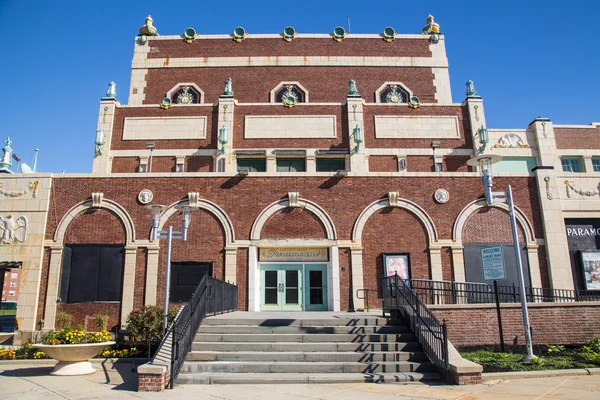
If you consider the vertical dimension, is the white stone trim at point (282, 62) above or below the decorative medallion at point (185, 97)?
above

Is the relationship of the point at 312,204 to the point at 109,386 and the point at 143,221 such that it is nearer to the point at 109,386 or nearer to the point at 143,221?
the point at 143,221

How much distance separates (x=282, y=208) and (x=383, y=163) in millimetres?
7043

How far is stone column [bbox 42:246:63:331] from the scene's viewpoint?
770 inches

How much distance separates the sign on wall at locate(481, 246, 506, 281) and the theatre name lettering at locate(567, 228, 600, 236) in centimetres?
1068

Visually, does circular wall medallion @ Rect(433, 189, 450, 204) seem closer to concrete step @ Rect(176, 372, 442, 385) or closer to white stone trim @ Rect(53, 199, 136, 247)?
concrete step @ Rect(176, 372, 442, 385)

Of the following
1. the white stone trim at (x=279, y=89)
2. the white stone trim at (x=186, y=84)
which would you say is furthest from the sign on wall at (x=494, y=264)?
the white stone trim at (x=186, y=84)

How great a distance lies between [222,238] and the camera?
20.6 meters

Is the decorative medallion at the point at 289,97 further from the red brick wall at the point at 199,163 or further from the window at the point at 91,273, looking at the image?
the window at the point at 91,273

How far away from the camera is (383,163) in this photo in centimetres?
2492

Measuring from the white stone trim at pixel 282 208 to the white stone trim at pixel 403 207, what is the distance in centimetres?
107

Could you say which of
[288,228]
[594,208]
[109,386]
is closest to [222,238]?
[288,228]

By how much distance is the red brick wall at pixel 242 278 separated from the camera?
64.7 feet

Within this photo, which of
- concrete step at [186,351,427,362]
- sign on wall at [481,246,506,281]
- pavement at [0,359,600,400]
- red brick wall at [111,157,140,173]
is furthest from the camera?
red brick wall at [111,157,140,173]

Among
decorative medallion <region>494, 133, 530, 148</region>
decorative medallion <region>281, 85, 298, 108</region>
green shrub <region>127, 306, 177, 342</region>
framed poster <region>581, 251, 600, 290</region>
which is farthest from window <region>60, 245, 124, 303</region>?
decorative medallion <region>494, 133, 530, 148</region>
